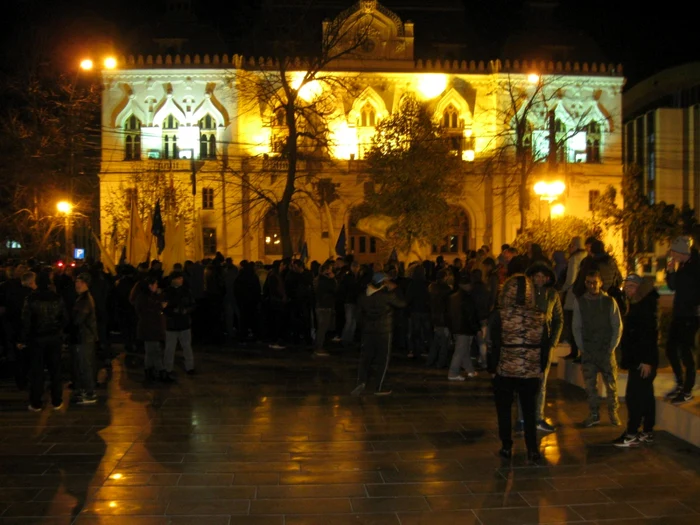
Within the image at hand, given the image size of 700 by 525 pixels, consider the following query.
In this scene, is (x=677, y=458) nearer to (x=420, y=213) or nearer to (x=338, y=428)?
(x=338, y=428)

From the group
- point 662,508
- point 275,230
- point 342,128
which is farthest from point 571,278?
point 342,128

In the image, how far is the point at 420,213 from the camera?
3438cm

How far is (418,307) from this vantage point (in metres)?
→ 15.5

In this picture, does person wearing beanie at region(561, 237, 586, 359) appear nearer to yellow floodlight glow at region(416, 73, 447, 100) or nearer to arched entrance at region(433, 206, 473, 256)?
arched entrance at region(433, 206, 473, 256)

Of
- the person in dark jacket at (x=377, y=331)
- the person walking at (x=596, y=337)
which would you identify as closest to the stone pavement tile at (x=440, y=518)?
the person walking at (x=596, y=337)

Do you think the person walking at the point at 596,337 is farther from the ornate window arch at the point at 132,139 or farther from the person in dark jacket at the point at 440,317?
the ornate window arch at the point at 132,139

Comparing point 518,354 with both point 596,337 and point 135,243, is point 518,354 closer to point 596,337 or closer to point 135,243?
point 596,337

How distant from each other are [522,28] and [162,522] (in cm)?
4721

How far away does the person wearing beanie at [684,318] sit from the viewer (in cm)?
966

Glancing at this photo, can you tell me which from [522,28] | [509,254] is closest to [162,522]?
[509,254]

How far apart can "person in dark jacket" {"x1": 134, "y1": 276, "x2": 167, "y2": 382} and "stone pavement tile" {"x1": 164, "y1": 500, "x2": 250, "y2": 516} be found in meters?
6.14

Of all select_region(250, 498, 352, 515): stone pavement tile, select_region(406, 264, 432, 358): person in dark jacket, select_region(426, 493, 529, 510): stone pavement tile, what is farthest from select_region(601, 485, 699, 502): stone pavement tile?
select_region(406, 264, 432, 358): person in dark jacket

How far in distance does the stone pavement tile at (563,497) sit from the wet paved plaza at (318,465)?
0.7 inches

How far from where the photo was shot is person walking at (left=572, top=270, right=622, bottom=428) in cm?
940
